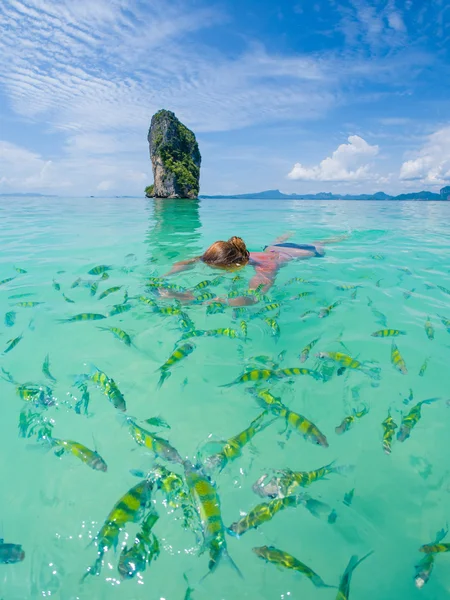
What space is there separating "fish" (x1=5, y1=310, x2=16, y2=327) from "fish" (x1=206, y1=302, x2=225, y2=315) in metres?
3.47

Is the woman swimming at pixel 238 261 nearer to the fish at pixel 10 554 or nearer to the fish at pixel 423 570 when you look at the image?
the fish at pixel 423 570

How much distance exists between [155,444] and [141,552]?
806mm

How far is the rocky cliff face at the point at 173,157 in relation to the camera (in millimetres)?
76250

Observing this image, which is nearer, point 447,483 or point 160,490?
point 160,490

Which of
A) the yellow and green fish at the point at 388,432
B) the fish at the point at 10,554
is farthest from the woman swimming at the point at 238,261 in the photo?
the fish at the point at 10,554

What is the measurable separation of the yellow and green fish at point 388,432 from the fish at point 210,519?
185 centimetres

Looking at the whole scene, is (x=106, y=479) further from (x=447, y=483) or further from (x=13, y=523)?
(x=447, y=483)

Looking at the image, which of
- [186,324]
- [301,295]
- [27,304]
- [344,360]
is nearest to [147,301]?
[186,324]

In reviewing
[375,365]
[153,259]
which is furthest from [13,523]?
[153,259]

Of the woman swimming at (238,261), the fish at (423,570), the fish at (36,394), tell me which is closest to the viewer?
the fish at (423,570)

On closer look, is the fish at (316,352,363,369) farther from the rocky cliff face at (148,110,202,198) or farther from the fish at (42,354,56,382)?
the rocky cliff face at (148,110,202,198)

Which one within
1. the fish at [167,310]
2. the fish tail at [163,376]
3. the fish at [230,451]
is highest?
the fish at [167,310]

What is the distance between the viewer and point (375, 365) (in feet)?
14.7

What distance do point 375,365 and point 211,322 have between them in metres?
2.70
